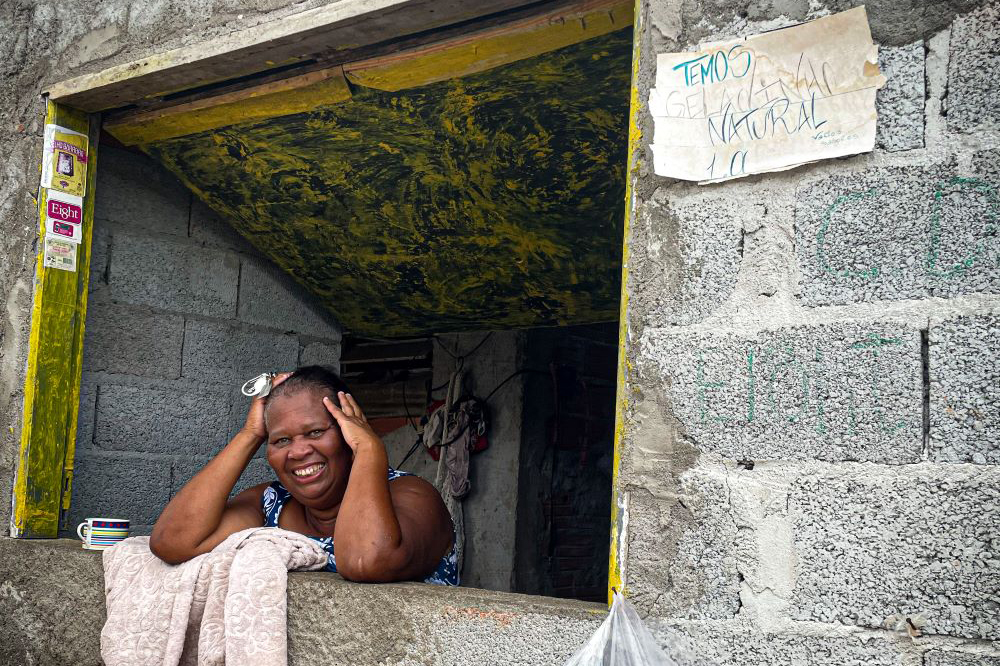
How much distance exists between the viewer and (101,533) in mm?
2947

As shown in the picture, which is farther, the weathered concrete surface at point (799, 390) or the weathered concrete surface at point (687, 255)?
the weathered concrete surface at point (687, 255)

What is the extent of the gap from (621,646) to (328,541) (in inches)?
52.4

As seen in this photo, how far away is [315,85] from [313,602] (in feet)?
5.05

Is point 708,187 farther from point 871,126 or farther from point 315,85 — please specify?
point 315,85

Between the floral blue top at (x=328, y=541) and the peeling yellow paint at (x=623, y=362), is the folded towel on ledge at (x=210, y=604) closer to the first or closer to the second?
the floral blue top at (x=328, y=541)

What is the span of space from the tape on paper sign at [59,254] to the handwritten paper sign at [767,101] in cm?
215

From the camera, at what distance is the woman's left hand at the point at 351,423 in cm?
278

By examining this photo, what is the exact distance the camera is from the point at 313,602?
235cm

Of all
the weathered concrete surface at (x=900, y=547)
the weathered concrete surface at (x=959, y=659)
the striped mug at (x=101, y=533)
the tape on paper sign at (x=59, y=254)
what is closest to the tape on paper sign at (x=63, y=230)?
the tape on paper sign at (x=59, y=254)

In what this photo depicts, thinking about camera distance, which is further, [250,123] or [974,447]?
[250,123]

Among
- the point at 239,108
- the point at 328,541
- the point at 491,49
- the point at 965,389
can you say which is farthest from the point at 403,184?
the point at 965,389

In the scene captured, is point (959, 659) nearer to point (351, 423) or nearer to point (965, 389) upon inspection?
point (965, 389)

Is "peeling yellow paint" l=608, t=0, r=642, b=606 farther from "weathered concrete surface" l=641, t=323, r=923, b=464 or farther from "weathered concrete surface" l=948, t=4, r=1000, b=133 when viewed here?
"weathered concrete surface" l=948, t=4, r=1000, b=133

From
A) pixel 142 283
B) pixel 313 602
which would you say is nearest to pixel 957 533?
pixel 313 602
